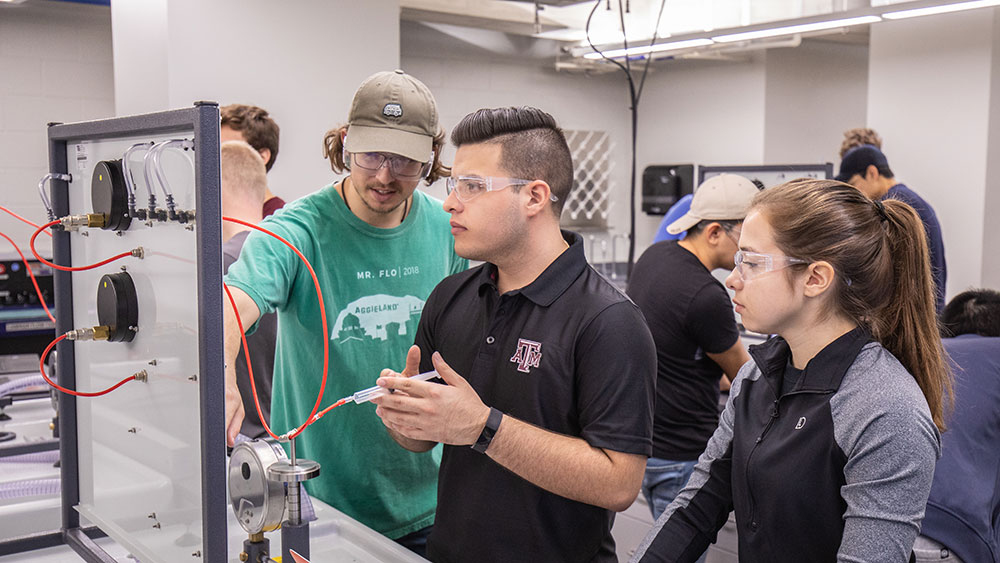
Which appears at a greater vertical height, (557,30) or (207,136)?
(557,30)

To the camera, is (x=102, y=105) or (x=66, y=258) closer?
(x=66, y=258)

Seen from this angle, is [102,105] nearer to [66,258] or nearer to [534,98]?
[534,98]

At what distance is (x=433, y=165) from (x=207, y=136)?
3.23 feet

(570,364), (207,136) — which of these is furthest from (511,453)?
(207,136)

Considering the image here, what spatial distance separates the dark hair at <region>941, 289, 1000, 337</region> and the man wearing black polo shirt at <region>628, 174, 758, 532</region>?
522 mm

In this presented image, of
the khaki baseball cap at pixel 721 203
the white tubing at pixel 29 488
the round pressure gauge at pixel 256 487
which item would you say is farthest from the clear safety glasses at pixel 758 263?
the white tubing at pixel 29 488

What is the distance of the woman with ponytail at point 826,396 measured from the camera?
1230mm

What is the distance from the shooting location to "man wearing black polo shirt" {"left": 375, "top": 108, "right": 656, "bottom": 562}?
1.32m

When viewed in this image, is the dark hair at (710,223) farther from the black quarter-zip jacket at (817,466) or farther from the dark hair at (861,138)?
the dark hair at (861,138)

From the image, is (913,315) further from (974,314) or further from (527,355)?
(974,314)

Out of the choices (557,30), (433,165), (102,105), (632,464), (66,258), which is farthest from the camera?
(557,30)

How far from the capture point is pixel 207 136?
1.03 m

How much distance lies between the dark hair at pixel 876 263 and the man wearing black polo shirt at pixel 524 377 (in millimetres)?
300

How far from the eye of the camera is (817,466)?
1.29m
